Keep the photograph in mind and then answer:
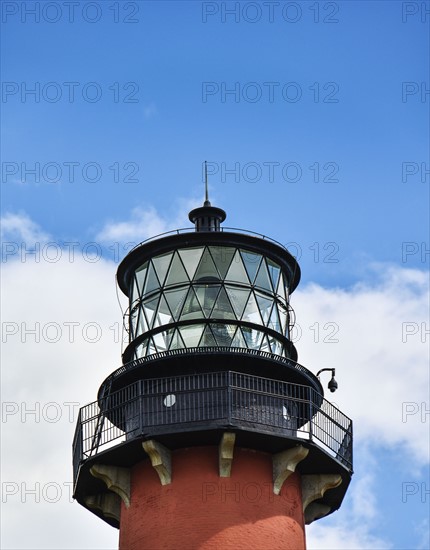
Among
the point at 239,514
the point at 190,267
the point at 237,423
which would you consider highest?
the point at 190,267

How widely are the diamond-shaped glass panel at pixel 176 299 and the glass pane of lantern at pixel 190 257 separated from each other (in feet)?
1.72

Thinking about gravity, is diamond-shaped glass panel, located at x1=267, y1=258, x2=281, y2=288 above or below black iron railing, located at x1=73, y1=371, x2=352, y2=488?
above

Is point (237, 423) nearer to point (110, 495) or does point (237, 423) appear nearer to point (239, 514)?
point (239, 514)

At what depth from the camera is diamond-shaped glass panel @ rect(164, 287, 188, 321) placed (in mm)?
25312

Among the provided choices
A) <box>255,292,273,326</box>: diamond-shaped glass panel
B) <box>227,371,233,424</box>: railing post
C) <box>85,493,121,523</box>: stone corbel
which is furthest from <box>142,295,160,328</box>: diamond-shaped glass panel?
<box>85,493,121,523</box>: stone corbel

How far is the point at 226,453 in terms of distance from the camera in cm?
2381

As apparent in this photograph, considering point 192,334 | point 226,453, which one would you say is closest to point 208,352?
point 192,334

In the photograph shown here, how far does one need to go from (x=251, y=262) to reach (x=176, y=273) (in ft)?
5.57

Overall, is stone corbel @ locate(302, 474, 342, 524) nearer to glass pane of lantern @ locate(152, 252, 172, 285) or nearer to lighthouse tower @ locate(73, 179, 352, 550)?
lighthouse tower @ locate(73, 179, 352, 550)

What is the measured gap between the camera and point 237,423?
23.8 metres

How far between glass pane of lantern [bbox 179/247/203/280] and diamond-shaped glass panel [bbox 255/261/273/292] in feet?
4.52

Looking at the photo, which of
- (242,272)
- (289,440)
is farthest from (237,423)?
(242,272)

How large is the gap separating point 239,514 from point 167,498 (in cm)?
152

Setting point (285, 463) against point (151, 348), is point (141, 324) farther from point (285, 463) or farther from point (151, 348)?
point (285, 463)
